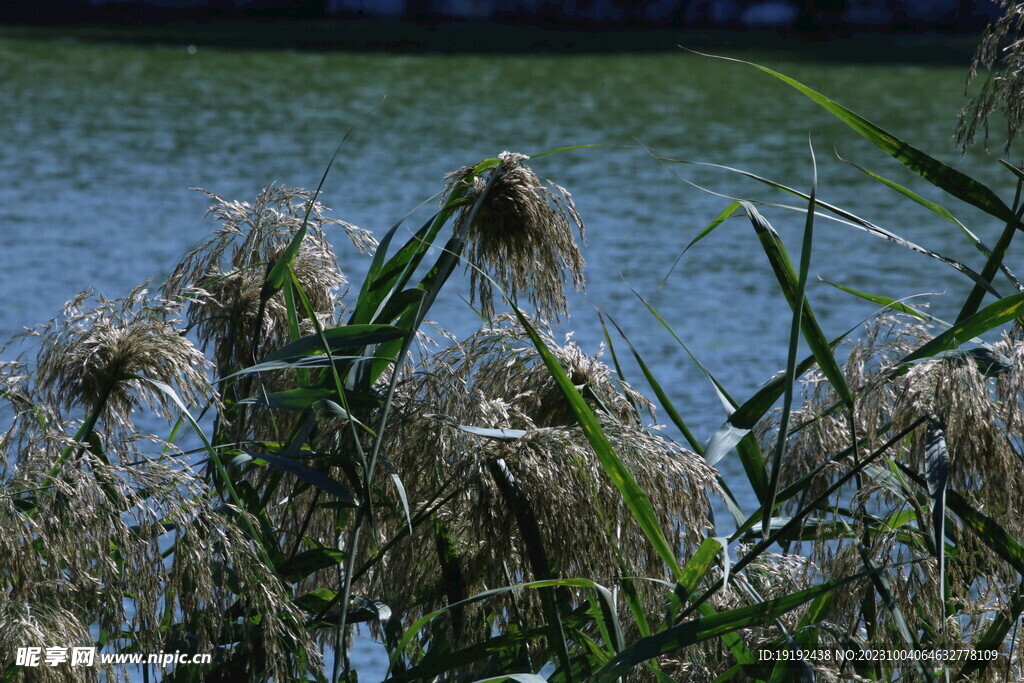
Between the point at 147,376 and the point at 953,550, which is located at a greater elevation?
the point at 147,376

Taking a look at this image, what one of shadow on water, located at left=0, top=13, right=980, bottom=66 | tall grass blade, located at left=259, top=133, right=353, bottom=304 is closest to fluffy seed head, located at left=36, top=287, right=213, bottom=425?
tall grass blade, located at left=259, top=133, right=353, bottom=304

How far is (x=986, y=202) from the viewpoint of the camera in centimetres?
128

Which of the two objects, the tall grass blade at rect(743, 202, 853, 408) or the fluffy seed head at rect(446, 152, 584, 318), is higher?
the fluffy seed head at rect(446, 152, 584, 318)

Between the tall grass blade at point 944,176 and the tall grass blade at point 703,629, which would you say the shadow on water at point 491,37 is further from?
the tall grass blade at point 703,629

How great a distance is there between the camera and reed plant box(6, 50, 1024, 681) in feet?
3.88

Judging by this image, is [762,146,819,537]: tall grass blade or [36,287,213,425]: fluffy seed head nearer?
[762,146,819,537]: tall grass blade

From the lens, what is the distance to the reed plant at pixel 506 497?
118 cm

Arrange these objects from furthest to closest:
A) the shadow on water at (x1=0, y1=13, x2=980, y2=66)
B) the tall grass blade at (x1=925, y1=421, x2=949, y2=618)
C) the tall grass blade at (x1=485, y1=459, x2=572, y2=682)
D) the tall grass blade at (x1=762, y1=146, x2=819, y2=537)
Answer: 1. the shadow on water at (x1=0, y1=13, x2=980, y2=66)
2. the tall grass blade at (x1=485, y1=459, x2=572, y2=682)
3. the tall grass blade at (x1=925, y1=421, x2=949, y2=618)
4. the tall grass blade at (x1=762, y1=146, x2=819, y2=537)

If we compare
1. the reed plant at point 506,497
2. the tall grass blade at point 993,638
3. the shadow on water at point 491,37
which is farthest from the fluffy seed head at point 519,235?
the shadow on water at point 491,37

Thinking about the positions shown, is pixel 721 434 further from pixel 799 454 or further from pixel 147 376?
pixel 147 376

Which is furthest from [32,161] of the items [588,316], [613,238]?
[588,316]

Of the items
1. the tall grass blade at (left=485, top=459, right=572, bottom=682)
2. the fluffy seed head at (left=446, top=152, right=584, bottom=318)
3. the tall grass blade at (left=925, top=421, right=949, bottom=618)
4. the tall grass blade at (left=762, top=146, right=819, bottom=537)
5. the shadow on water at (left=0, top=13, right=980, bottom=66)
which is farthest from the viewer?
the shadow on water at (left=0, top=13, right=980, bottom=66)

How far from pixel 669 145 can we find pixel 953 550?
48.6 ft

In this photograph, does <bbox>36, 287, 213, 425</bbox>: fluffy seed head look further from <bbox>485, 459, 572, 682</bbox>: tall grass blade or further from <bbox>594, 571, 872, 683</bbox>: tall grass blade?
<bbox>594, 571, 872, 683</bbox>: tall grass blade
